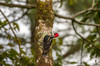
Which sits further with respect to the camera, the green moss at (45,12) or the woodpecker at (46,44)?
the green moss at (45,12)

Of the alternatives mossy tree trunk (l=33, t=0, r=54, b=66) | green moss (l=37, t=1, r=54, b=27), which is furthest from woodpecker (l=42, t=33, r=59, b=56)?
green moss (l=37, t=1, r=54, b=27)

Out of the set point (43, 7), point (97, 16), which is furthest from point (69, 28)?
point (43, 7)

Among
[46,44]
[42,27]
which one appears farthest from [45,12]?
[46,44]

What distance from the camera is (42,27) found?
1.51 meters

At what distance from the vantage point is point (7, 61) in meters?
2.14

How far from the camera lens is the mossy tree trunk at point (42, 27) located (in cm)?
140

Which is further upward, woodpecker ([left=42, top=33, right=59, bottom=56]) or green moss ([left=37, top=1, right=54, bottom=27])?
green moss ([left=37, top=1, right=54, bottom=27])

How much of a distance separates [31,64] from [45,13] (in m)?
0.90

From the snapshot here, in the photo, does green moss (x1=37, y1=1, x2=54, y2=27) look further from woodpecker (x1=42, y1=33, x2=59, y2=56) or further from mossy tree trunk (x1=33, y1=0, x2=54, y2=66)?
woodpecker (x1=42, y1=33, x2=59, y2=56)

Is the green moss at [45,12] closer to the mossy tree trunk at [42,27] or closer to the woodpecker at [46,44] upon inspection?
the mossy tree trunk at [42,27]

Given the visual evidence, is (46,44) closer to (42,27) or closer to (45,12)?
(42,27)

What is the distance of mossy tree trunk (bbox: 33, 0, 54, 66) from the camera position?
4.59ft

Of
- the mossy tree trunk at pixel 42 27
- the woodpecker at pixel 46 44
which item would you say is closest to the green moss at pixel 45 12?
the mossy tree trunk at pixel 42 27

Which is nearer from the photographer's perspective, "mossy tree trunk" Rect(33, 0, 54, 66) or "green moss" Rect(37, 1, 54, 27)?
"mossy tree trunk" Rect(33, 0, 54, 66)
